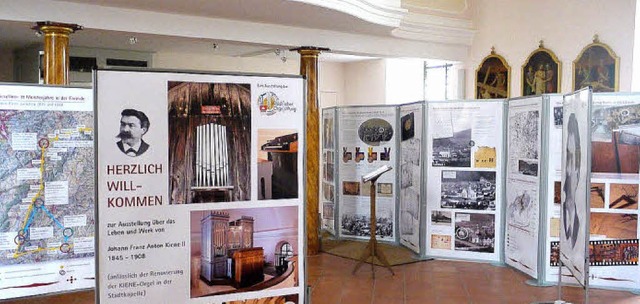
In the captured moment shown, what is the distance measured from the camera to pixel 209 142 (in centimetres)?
318

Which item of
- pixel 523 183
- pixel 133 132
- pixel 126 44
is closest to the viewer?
pixel 133 132

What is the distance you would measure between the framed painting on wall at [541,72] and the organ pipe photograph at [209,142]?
7.68 m

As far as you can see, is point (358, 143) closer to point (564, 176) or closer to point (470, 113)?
point (470, 113)

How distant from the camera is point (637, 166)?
650cm

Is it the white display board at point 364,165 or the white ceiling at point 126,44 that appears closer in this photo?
the white display board at point 364,165

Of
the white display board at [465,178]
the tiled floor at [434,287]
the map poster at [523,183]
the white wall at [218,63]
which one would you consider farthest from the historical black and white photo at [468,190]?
the white wall at [218,63]

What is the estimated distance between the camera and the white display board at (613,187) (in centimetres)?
652

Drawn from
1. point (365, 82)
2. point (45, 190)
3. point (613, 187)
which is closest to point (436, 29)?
point (613, 187)

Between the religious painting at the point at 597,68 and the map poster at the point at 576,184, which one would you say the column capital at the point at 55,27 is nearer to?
the map poster at the point at 576,184

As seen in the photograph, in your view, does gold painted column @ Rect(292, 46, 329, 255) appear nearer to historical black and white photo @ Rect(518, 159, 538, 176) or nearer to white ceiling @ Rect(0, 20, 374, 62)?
white ceiling @ Rect(0, 20, 374, 62)

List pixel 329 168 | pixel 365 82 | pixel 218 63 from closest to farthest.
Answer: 1. pixel 329 168
2. pixel 218 63
3. pixel 365 82

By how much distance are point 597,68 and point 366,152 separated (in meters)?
3.74

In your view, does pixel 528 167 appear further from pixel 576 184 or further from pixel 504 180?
pixel 576 184

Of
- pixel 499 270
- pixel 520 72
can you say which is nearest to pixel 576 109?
pixel 499 270
